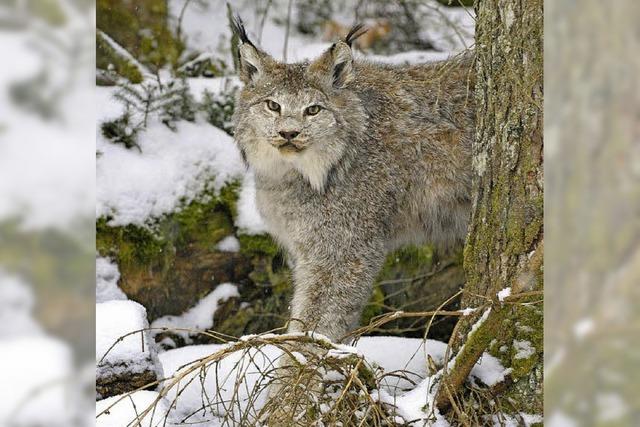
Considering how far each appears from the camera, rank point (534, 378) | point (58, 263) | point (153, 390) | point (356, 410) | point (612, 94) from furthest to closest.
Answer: point (153, 390) < point (534, 378) < point (356, 410) < point (58, 263) < point (612, 94)

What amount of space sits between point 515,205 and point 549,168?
96.0 inches

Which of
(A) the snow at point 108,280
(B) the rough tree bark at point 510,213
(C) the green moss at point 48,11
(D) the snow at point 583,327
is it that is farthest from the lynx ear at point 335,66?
(D) the snow at point 583,327

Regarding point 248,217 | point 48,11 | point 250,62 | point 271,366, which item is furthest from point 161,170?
point 48,11

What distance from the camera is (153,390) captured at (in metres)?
3.85

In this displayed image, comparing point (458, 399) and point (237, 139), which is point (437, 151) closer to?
point (237, 139)

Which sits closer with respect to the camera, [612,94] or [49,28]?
[612,94]

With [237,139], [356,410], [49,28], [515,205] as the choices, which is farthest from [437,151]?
[49,28]

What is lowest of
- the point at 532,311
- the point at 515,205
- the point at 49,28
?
the point at 532,311

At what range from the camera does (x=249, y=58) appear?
14.6 ft

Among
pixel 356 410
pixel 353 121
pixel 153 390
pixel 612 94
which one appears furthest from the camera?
pixel 353 121

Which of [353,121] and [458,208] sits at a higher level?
[353,121]

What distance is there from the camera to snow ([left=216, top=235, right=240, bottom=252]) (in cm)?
568

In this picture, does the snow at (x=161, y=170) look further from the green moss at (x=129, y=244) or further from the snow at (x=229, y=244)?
the snow at (x=229, y=244)

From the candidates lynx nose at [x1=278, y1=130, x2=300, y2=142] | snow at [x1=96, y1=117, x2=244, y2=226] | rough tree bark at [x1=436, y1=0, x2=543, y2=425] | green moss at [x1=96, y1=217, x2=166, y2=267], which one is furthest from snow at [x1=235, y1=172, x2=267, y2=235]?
rough tree bark at [x1=436, y1=0, x2=543, y2=425]
